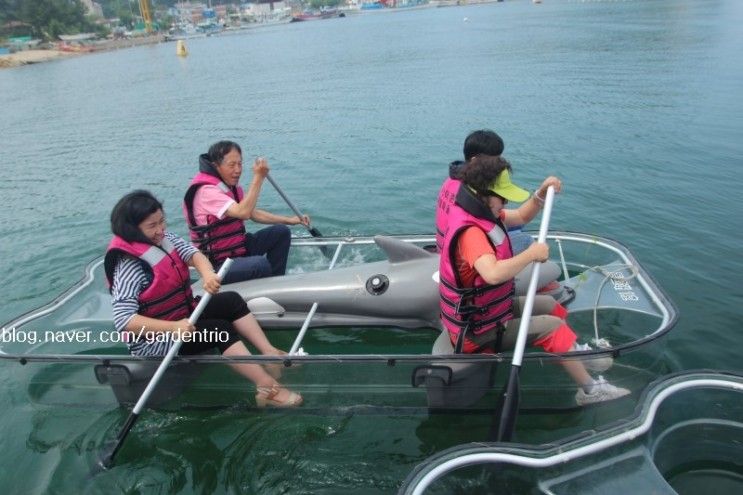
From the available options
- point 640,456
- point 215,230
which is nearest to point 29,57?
point 215,230

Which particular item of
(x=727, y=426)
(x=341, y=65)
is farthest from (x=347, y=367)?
(x=341, y=65)

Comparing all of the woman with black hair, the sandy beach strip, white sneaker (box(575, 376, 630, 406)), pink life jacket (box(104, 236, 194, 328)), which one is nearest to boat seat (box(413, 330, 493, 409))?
white sneaker (box(575, 376, 630, 406))

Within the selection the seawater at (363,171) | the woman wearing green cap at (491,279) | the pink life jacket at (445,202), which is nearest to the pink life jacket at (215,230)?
the seawater at (363,171)

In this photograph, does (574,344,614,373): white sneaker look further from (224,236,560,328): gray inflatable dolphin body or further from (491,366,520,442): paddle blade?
(224,236,560,328): gray inflatable dolphin body

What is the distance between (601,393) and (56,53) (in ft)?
289

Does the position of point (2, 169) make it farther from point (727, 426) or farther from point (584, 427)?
point (727, 426)

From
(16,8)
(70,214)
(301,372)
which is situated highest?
(16,8)

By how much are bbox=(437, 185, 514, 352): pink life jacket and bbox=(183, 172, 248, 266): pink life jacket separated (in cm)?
296

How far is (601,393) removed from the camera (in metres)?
4.74

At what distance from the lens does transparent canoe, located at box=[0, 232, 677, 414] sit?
15.4ft

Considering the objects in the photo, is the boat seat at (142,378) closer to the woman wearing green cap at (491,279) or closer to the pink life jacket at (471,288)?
the pink life jacket at (471,288)

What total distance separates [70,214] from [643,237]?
1165 centimetres

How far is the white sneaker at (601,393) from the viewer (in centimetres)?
472

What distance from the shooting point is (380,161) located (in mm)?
14086
